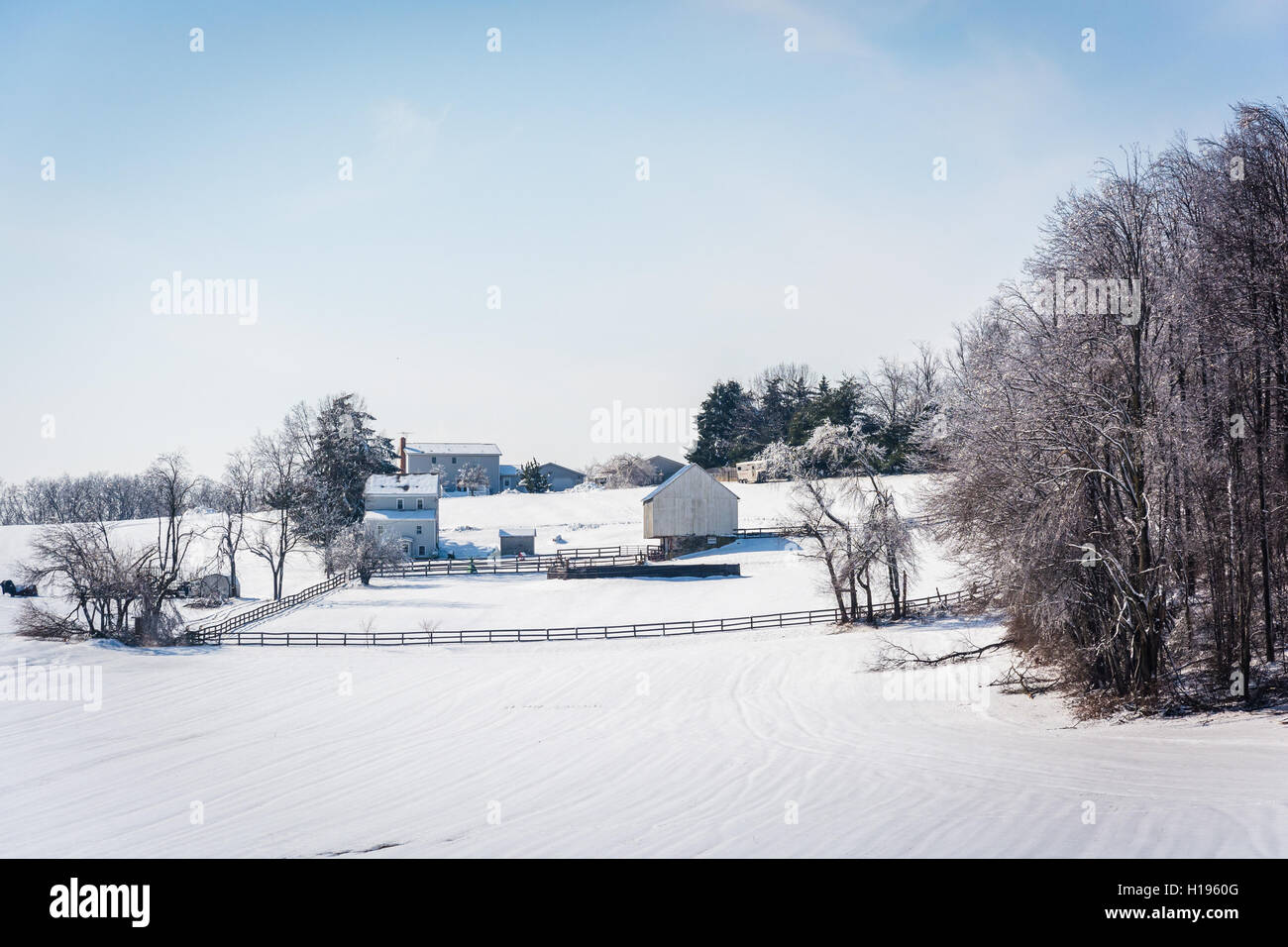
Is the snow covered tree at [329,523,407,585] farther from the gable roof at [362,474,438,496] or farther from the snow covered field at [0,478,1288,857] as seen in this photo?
the snow covered field at [0,478,1288,857]

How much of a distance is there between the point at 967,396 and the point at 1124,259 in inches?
205

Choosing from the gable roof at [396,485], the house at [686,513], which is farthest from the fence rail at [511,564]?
the gable roof at [396,485]

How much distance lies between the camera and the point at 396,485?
229ft

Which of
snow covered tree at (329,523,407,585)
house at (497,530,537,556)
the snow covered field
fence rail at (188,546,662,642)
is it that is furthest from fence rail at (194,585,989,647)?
house at (497,530,537,556)

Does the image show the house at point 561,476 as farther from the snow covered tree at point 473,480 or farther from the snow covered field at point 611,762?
the snow covered field at point 611,762

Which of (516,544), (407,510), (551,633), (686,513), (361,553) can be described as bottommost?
(551,633)

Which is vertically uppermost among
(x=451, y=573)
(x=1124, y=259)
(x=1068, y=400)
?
(x=1124, y=259)

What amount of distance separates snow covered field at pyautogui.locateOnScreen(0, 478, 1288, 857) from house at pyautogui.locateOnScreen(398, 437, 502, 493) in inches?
3018

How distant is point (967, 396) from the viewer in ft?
73.2

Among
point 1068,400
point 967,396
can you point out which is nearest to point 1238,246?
point 1068,400

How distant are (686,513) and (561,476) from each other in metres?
63.1

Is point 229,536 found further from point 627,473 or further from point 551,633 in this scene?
point 627,473

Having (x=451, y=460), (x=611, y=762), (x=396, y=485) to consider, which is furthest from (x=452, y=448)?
(x=611, y=762)
